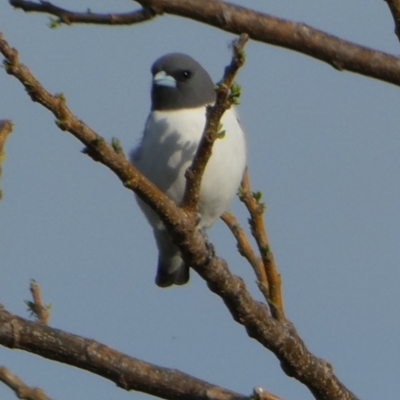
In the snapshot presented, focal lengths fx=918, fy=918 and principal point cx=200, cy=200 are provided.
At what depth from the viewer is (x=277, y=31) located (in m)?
2.72

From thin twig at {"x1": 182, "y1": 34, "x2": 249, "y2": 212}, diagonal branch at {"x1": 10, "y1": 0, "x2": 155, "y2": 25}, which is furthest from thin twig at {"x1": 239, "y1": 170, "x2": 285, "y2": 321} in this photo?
diagonal branch at {"x1": 10, "y1": 0, "x2": 155, "y2": 25}

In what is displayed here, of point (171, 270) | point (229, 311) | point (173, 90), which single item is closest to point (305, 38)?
point (229, 311)

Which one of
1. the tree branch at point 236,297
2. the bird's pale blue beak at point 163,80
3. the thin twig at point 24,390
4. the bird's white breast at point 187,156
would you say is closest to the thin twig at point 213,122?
the tree branch at point 236,297

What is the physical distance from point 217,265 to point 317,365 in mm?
483

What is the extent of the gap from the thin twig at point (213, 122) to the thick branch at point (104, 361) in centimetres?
61

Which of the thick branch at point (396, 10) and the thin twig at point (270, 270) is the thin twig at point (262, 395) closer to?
the thin twig at point (270, 270)

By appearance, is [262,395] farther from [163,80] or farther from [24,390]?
[163,80]

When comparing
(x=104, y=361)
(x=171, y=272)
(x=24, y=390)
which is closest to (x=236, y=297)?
(x=104, y=361)

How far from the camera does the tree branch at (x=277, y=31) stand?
2723 mm

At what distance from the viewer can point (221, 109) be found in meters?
2.75

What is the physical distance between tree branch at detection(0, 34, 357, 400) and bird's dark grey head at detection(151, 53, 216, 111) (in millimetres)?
2708

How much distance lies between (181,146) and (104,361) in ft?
9.02

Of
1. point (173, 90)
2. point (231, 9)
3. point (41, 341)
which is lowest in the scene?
point (41, 341)

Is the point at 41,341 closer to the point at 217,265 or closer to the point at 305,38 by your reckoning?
the point at 217,265
